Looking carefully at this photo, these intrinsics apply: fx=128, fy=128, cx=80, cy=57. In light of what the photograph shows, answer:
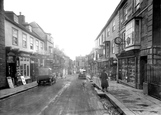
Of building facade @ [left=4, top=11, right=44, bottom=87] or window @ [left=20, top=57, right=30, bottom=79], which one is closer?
building facade @ [left=4, top=11, right=44, bottom=87]

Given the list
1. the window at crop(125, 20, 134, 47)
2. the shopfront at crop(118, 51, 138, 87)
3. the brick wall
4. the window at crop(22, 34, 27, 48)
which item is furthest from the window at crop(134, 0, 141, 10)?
the window at crop(22, 34, 27, 48)

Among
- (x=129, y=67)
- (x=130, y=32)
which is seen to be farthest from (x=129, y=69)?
(x=130, y=32)

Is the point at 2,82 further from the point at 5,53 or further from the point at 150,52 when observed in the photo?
the point at 150,52

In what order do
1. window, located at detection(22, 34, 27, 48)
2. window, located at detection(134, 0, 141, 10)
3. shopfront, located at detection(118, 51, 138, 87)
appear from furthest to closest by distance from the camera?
1. window, located at detection(22, 34, 27, 48)
2. shopfront, located at detection(118, 51, 138, 87)
3. window, located at detection(134, 0, 141, 10)

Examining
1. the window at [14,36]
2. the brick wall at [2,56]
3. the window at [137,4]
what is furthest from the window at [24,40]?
the window at [137,4]

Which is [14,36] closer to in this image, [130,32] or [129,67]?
[130,32]

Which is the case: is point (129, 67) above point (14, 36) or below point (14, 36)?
below

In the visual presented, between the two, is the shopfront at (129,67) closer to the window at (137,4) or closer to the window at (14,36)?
the window at (137,4)

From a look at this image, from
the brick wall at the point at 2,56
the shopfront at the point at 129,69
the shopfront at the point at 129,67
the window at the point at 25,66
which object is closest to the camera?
the shopfront at the point at 129,67

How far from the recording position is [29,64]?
20.6 m

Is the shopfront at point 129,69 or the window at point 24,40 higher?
the window at point 24,40

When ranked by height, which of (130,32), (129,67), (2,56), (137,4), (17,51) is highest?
(137,4)

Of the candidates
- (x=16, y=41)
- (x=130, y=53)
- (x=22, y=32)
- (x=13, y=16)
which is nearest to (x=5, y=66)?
(x=16, y=41)

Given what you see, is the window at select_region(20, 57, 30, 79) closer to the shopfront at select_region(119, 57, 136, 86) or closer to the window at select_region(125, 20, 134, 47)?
the shopfront at select_region(119, 57, 136, 86)
